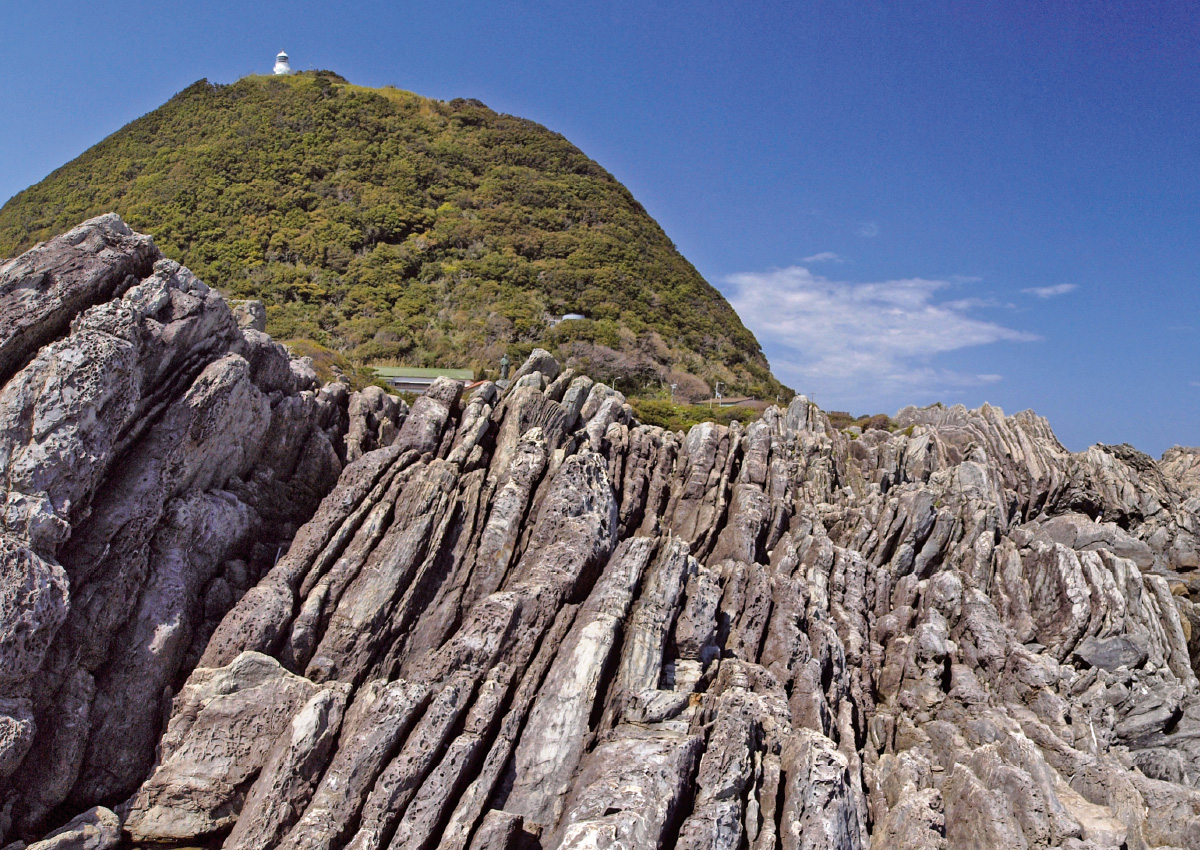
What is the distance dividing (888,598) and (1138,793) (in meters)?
7.49

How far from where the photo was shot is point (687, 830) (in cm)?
1088

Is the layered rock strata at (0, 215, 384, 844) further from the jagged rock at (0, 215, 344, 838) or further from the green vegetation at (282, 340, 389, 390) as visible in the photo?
the green vegetation at (282, 340, 389, 390)

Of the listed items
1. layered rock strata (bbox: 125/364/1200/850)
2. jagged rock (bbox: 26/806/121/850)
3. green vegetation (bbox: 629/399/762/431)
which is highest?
green vegetation (bbox: 629/399/762/431)

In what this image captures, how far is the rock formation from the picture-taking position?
1135 cm

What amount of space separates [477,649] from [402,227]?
78587 mm

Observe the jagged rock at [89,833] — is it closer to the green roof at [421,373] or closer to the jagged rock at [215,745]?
the jagged rock at [215,745]

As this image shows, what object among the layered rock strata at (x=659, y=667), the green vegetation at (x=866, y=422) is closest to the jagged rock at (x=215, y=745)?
the layered rock strata at (x=659, y=667)

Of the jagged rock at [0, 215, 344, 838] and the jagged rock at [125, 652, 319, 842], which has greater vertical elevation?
the jagged rock at [0, 215, 344, 838]

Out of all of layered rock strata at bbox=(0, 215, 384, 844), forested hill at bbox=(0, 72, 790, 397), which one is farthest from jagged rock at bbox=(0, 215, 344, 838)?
forested hill at bbox=(0, 72, 790, 397)

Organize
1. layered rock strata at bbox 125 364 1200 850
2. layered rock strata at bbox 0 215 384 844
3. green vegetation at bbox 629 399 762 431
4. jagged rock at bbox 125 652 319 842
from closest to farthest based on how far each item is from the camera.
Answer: layered rock strata at bbox 0 215 384 844, layered rock strata at bbox 125 364 1200 850, jagged rock at bbox 125 652 319 842, green vegetation at bbox 629 399 762 431

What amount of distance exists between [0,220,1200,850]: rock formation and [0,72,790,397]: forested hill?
147 feet

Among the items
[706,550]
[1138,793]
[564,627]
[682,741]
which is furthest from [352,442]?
[1138,793]

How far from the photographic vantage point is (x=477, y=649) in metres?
13.0

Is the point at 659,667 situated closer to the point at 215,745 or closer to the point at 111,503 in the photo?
the point at 215,745
